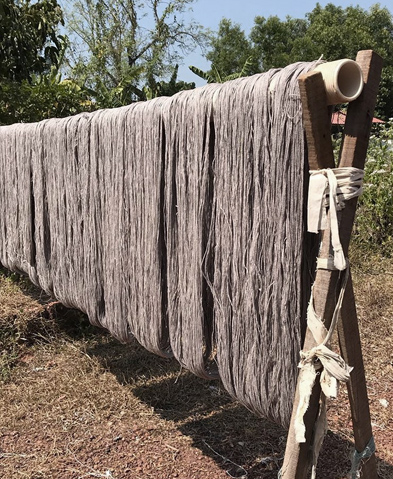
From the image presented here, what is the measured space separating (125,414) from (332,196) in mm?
2280

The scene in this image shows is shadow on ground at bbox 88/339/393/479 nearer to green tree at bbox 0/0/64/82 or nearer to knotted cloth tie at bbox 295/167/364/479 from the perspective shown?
knotted cloth tie at bbox 295/167/364/479

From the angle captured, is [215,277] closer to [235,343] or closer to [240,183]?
[235,343]

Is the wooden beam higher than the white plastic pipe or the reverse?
the reverse

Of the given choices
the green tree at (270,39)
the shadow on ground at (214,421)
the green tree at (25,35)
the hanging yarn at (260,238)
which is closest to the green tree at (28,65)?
the green tree at (25,35)

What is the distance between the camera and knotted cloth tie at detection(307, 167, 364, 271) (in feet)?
4.37

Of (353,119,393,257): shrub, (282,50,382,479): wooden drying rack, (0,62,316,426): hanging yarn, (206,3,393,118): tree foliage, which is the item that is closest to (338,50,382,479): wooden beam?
(282,50,382,479): wooden drying rack

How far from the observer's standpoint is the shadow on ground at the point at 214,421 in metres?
2.66

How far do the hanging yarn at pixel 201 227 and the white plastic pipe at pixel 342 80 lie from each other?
11 centimetres

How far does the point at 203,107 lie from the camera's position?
5.72 ft

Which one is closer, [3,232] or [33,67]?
[3,232]

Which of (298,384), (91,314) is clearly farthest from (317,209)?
(91,314)

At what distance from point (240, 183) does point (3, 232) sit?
2700 millimetres

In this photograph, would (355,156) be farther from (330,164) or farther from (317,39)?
(317,39)

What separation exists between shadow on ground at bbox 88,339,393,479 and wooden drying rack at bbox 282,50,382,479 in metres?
0.89
